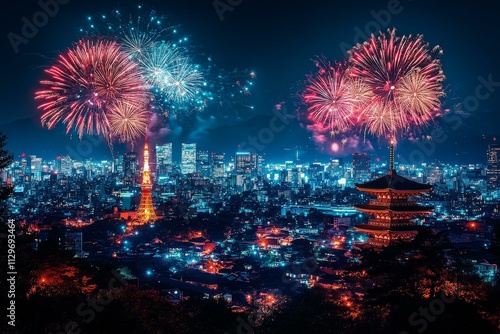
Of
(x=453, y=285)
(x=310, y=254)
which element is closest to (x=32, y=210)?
(x=310, y=254)

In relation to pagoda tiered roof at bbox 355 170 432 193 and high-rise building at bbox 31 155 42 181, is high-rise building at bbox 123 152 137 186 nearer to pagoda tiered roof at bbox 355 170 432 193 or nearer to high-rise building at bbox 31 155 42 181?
high-rise building at bbox 31 155 42 181

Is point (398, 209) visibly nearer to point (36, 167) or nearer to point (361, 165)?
point (361, 165)

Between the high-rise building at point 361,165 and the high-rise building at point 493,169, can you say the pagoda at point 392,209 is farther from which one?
the high-rise building at point 361,165

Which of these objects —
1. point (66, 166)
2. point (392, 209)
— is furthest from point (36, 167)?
point (392, 209)

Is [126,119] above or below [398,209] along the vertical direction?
above

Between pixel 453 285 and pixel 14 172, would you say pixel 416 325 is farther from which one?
pixel 14 172

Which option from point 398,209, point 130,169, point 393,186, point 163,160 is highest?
point 393,186

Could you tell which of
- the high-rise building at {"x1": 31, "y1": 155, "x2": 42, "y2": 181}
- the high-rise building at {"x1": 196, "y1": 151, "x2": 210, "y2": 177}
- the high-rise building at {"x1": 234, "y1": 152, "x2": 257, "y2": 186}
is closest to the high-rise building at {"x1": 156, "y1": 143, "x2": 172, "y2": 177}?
the high-rise building at {"x1": 196, "y1": 151, "x2": 210, "y2": 177}
